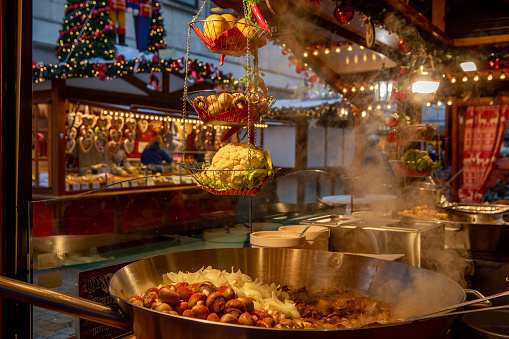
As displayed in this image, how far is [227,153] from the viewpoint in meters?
1.57

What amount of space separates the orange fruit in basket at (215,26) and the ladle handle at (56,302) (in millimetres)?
1006

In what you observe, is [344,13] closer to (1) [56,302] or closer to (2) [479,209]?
(2) [479,209]

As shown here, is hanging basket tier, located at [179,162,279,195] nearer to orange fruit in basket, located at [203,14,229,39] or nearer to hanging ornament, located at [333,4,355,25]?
orange fruit in basket, located at [203,14,229,39]

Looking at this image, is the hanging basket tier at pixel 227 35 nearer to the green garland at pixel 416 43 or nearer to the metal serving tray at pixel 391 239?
the metal serving tray at pixel 391 239

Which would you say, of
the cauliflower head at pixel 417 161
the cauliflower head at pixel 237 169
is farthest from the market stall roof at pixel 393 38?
the cauliflower head at pixel 237 169

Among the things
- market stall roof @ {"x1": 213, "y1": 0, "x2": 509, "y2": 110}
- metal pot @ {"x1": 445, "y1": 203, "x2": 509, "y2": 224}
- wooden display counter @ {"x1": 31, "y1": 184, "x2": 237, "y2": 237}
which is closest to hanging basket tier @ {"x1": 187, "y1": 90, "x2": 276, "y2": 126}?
wooden display counter @ {"x1": 31, "y1": 184, "x2": 237, "y2": 237}

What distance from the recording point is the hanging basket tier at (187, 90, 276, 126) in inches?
63.2

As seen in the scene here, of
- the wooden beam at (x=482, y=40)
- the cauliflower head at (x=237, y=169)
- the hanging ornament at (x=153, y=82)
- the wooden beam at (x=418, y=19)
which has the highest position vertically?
the hanging ornament at (x=153, y=82)

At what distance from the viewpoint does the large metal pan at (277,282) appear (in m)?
0.99

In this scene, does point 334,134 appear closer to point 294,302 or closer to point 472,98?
point 472,98

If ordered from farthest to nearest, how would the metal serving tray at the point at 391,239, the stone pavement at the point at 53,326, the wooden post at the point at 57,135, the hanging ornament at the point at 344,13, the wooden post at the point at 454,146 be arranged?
the wooden post at the point at 57,135
the wooden post at the point at 454,146
the hanging ornament at the point at 344,13
the stone pavement at the point at 53,326
the metal serving tray at the point at 391,239

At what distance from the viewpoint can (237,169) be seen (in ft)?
4.94

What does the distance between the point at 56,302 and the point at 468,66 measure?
5939 millimetres

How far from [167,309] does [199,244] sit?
2253 millimetres
